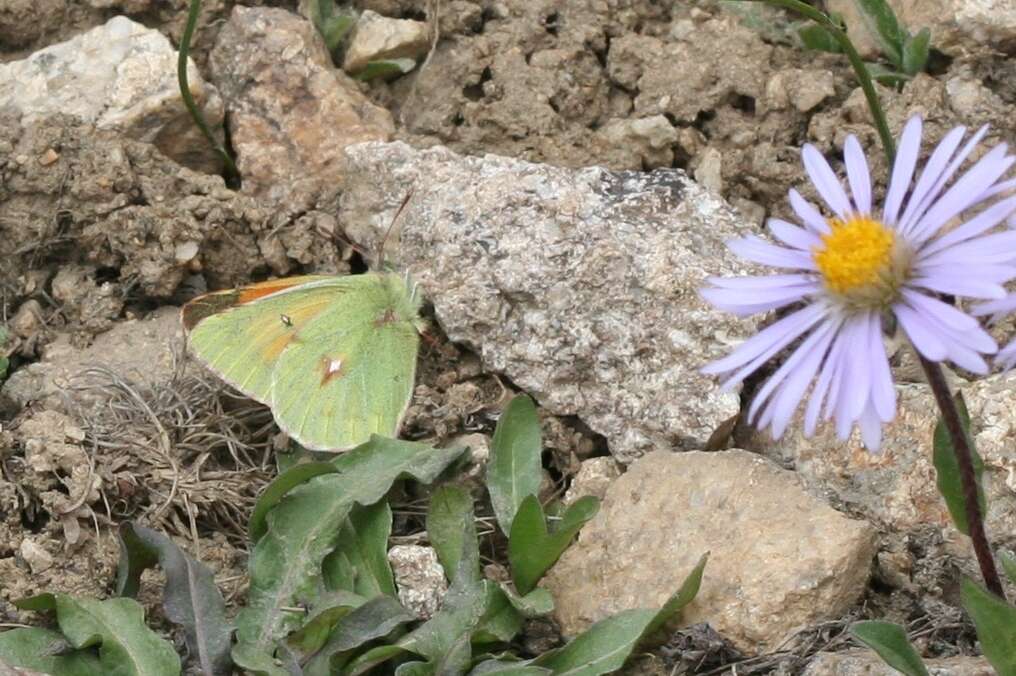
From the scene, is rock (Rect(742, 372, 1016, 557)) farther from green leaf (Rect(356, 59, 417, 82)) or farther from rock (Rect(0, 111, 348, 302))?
green leaf (Rect(356, 59, 417, 82))

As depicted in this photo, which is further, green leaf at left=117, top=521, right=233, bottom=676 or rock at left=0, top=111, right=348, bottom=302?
rock at left=0, top=111, right=348, bottom=302

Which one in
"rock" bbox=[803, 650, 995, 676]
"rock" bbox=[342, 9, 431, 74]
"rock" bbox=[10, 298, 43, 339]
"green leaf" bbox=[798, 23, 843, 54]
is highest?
"green leaf" bbox=[798, 23, 843, 54]

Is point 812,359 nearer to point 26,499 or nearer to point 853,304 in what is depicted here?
point 853,304

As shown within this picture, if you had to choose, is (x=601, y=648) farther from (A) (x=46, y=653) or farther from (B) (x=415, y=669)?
(A) (x=46, y=653)

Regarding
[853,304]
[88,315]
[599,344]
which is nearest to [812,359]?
[853,304]

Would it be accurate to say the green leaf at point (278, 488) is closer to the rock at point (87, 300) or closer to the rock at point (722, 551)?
the rock at point (722, 551)

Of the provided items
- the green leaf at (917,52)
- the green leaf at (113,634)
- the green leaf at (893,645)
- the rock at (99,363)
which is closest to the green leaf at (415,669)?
the green leaf at (113,634)

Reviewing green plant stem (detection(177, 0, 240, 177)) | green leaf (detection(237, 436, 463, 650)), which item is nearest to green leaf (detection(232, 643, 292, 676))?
green leaf (detection(237, 436, 463, 650))
